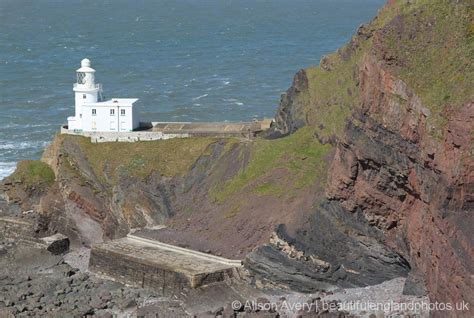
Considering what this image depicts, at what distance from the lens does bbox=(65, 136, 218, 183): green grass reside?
254 feet

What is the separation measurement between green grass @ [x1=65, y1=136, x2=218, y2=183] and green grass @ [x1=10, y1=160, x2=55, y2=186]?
3.92 m

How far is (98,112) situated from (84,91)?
2523mm

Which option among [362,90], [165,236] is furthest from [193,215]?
[362,90]

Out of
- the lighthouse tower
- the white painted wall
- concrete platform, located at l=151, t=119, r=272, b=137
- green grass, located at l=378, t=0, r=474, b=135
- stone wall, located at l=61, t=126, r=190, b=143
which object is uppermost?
green grass, located at l=378, t=0, r=474, b=135

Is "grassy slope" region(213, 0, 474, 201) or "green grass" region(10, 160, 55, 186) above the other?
"grassy slope" region(213, 0, 474, 201)

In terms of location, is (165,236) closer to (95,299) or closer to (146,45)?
(95,299)

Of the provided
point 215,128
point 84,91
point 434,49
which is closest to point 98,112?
point 84,91

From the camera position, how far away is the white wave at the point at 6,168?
91694 millimetres

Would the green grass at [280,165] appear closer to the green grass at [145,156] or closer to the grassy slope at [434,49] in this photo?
the green grass at [145,156]

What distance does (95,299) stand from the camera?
6362cm

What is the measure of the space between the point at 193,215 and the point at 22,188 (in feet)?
56.2

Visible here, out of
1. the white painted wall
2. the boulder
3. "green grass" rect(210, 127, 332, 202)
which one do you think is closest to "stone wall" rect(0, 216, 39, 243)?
the boulder

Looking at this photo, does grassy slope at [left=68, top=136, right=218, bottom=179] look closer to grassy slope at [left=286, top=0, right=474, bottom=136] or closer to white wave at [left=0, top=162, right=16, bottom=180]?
white wave at [left=0, top=162, right=16, bottom=180]

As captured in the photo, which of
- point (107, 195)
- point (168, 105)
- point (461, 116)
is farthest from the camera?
point (168, 105)
